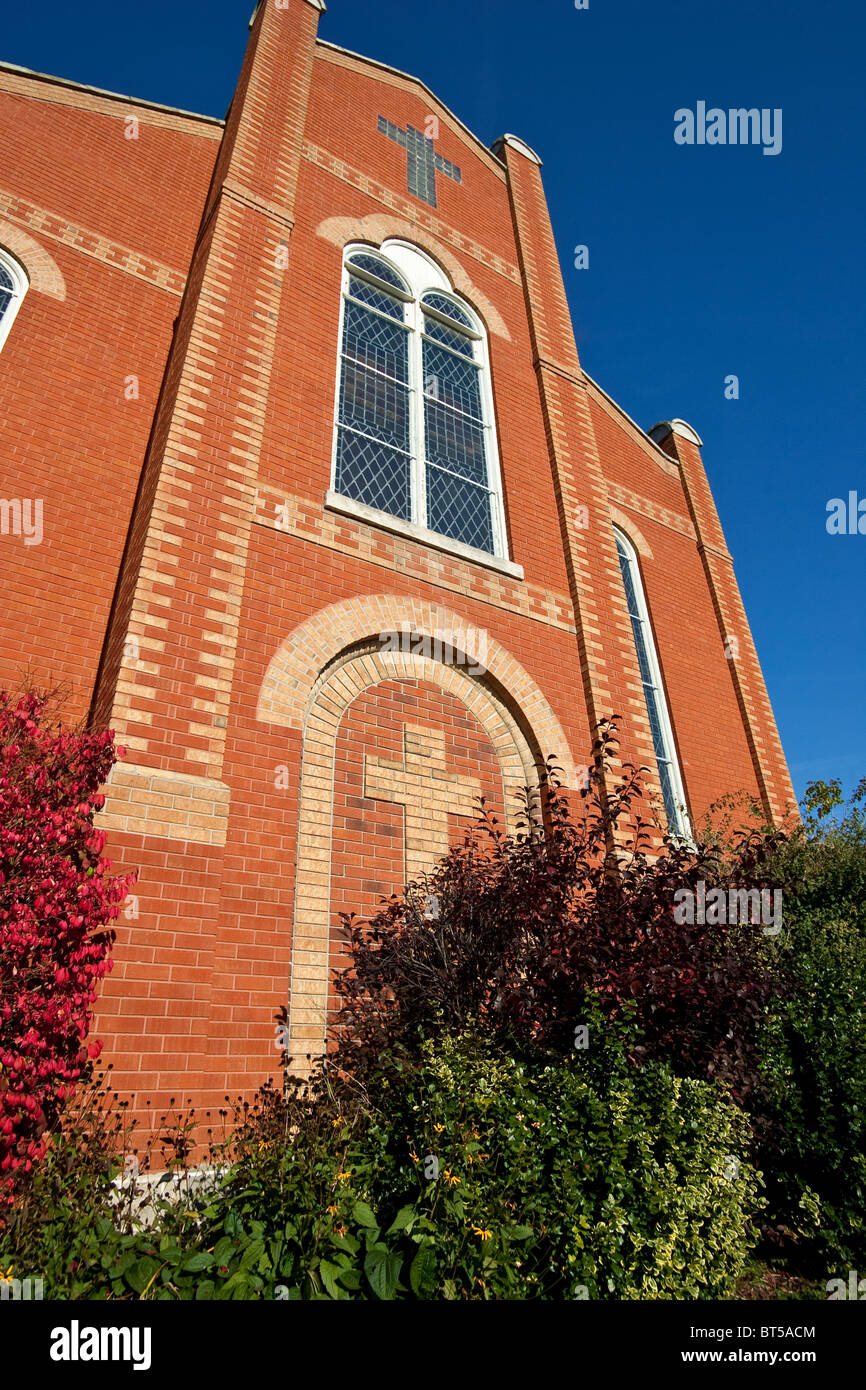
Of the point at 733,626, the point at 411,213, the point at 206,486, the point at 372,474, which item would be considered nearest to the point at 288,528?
the point at 206,486

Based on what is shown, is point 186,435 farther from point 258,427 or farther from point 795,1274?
point 795,1274

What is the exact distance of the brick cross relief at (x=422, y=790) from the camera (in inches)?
247

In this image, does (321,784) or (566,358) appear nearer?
(321,784)

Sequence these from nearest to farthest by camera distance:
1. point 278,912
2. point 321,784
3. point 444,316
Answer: point 278,912 < point 321,784 < point 444,316

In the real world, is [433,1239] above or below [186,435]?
below

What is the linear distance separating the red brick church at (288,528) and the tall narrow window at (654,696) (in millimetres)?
54

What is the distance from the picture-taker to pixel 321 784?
593 centimetres

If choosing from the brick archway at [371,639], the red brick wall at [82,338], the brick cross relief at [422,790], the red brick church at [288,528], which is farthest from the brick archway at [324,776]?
the red brick wall at [82,338]

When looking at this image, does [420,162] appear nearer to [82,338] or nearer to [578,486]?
[578,486]

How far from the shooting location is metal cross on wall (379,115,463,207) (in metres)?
10.6

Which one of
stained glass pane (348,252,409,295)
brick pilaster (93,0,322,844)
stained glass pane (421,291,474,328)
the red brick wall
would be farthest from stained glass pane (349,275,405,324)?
the red brick wall

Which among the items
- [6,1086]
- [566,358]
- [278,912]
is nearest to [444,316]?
[566,358]

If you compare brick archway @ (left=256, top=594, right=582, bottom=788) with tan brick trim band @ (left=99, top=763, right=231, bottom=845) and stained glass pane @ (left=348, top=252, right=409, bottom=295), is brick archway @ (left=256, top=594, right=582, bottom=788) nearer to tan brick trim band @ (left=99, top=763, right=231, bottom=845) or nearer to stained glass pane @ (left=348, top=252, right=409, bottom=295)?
tan brick trim band @ (left=99, top=763, right=231, bottom=845)

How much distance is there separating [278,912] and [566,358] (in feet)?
28.4
